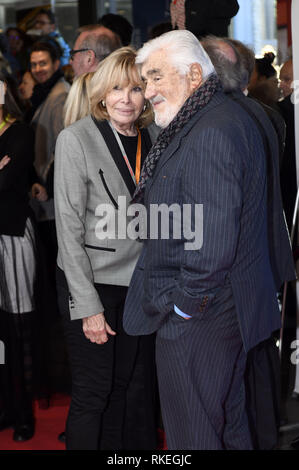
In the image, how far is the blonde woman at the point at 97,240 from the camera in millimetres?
2486

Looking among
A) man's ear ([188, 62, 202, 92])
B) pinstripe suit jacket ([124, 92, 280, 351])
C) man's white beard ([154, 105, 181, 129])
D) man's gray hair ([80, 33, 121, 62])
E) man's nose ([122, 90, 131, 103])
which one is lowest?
pinstripe suit jacket ([124, 92, 280, 351])

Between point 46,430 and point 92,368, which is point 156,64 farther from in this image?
point 46,430

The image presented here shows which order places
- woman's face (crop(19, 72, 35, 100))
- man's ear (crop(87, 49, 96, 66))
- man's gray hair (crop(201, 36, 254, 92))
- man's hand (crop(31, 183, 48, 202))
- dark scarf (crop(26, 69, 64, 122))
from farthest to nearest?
woman's face (crop(19, 72, 35, 100)) < dark scarf (crop(26, 69, 64, 122)) < man's hand (crop(31, 183, 48, 202)) < man's ear (crop(87, 49, 96, 66)) < man's gray hair (crop(201, 36, 254, 92))

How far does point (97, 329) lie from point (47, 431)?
3.69ft

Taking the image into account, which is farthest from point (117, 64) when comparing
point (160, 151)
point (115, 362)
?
point (115, 362)

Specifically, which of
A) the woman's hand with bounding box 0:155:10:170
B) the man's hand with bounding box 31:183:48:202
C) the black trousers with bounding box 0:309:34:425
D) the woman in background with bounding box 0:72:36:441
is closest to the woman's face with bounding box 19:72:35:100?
the man's hand with bounding box 31:183:48:202

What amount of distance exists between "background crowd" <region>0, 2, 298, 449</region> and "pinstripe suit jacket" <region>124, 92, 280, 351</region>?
31 centimetres

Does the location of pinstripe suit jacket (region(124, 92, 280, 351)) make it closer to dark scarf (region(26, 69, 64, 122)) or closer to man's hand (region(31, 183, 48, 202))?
man's hand (region(31, 183, 48, 202))

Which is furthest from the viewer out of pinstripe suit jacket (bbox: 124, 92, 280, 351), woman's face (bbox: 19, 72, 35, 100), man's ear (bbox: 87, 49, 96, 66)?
woman's face (bbox: 19, 72, 35, 100)

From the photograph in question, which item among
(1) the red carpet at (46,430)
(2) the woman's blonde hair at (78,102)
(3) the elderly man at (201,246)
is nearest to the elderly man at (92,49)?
(2) the woman's blonde hair at (78,102)

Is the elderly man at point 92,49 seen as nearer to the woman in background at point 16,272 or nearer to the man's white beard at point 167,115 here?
the woman in background at point 16,272

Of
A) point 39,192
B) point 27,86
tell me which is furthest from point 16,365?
point 27,86

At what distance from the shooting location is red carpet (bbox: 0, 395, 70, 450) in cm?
322
